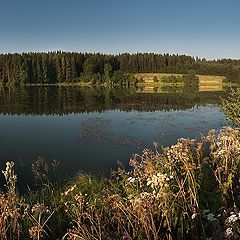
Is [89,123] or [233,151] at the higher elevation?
[233,151]

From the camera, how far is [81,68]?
142 m

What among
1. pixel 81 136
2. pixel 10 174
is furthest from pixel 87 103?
pixel 10 174

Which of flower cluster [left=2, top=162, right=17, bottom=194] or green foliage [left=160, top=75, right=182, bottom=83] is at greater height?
green foliage [left=160, top=75, right=182, bottom=83]

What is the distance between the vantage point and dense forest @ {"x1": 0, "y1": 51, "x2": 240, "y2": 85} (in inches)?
4779

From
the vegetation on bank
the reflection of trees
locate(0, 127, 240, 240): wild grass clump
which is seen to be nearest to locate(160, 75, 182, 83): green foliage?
the reflection of trees

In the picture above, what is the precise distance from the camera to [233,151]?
197 inches

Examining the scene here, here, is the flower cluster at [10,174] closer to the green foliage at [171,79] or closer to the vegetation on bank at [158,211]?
the vegetation on bank at [158,211]

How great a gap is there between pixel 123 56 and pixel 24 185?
147 m

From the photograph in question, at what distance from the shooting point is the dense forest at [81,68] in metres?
121

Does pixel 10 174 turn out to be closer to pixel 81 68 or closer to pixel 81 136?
pixel 81 136

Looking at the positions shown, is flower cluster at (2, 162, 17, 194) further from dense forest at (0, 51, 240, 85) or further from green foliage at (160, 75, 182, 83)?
green foliage at (160, 75, 182, 83)

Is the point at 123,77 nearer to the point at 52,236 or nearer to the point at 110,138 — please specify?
the point at 110,138

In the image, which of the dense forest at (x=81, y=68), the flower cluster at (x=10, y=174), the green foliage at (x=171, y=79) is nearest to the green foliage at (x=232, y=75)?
the dense forest at (x=81, y=68)

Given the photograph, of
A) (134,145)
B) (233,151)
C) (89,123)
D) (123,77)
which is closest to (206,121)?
(89,123)
